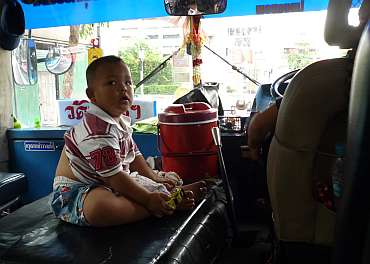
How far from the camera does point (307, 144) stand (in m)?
1.07

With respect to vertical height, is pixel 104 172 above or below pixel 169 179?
above

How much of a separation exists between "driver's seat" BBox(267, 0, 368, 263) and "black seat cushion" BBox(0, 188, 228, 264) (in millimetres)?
417

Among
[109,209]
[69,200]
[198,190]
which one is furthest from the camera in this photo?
[198,190]

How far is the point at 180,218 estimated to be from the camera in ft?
5.34

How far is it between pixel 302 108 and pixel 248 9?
169 centimetres

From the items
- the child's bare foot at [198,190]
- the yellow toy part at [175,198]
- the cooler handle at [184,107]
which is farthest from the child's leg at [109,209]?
the cooler handle at [184,107]

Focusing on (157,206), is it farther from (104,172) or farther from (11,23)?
(11,23)

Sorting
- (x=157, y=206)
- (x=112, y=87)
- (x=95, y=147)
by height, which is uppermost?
(x=112, y=87)

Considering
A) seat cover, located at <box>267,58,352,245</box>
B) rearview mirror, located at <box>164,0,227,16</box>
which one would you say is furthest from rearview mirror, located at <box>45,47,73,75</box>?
seat cover, located at <box>267,58,352,245</box>

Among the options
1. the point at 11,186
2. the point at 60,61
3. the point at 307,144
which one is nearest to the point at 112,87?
the point at 307,144

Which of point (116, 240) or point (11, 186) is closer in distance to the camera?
point (116, 240)

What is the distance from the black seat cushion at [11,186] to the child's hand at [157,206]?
122 centimetres

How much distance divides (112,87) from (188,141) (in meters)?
0.71

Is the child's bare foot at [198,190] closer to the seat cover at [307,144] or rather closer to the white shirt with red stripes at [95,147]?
the white shirt with red stripes at [95,147]
